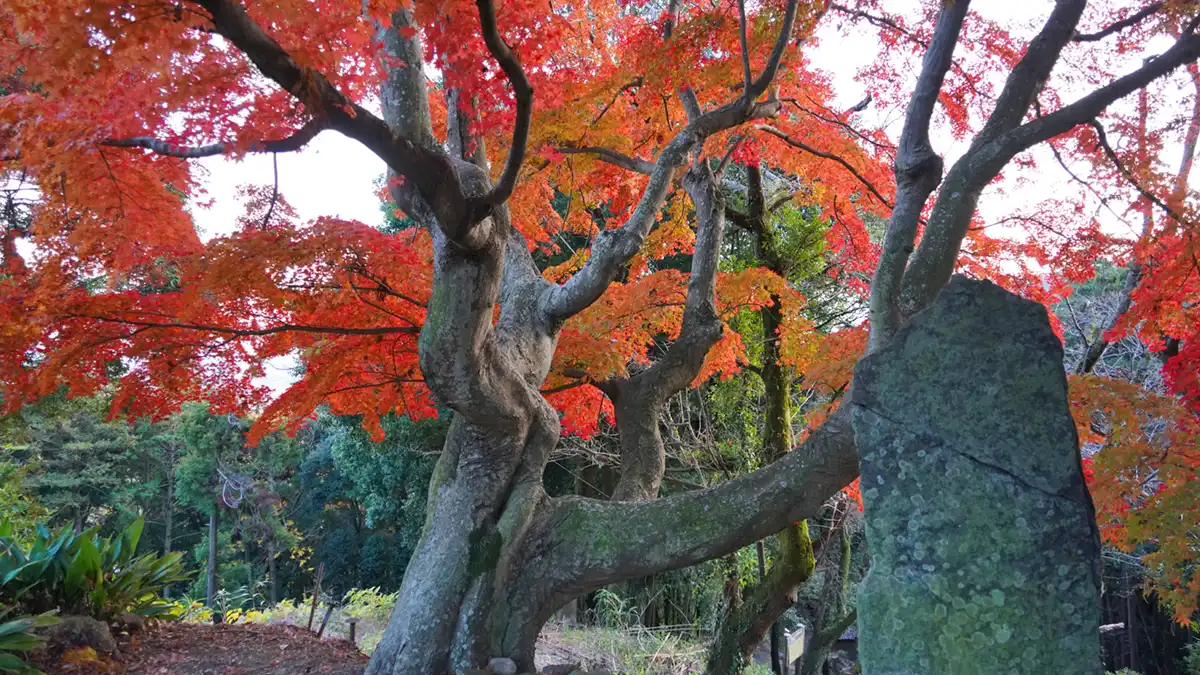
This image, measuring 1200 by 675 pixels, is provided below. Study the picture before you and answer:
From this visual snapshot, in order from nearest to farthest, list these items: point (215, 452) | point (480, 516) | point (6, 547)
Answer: point (480, 516)
point (6, 547)
point (215, 452)

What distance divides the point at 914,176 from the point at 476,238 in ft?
7.95

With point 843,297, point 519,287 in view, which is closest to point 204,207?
point 519,287

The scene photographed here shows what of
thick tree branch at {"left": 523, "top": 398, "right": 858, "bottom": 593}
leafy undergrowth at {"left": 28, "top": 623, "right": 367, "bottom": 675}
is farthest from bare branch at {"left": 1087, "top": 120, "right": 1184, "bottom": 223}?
leafy undergrowth at {"left": 28, "top": 623, "right": 367, "bottom": 675}

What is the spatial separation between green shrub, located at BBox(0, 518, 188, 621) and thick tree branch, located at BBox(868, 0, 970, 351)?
5729 millimetres

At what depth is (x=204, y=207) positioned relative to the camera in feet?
16.6

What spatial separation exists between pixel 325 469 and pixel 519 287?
11764mm

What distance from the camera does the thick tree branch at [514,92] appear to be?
8.24ft

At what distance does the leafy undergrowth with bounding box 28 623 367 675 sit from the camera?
463cm

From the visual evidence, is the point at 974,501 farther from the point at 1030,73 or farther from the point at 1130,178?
the point at 1130,178

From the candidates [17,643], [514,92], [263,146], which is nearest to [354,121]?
[263,146]

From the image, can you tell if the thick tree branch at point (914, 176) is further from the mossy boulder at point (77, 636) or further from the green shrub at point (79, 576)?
the green shrub at point (79, 576)

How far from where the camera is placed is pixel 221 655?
5090mm

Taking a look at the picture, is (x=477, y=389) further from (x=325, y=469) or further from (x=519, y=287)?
(x=325, y=469)

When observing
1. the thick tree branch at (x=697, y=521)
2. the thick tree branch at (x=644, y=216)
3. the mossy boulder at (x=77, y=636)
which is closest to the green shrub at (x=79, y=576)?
the mossy boulder at (x=77, y=636)
